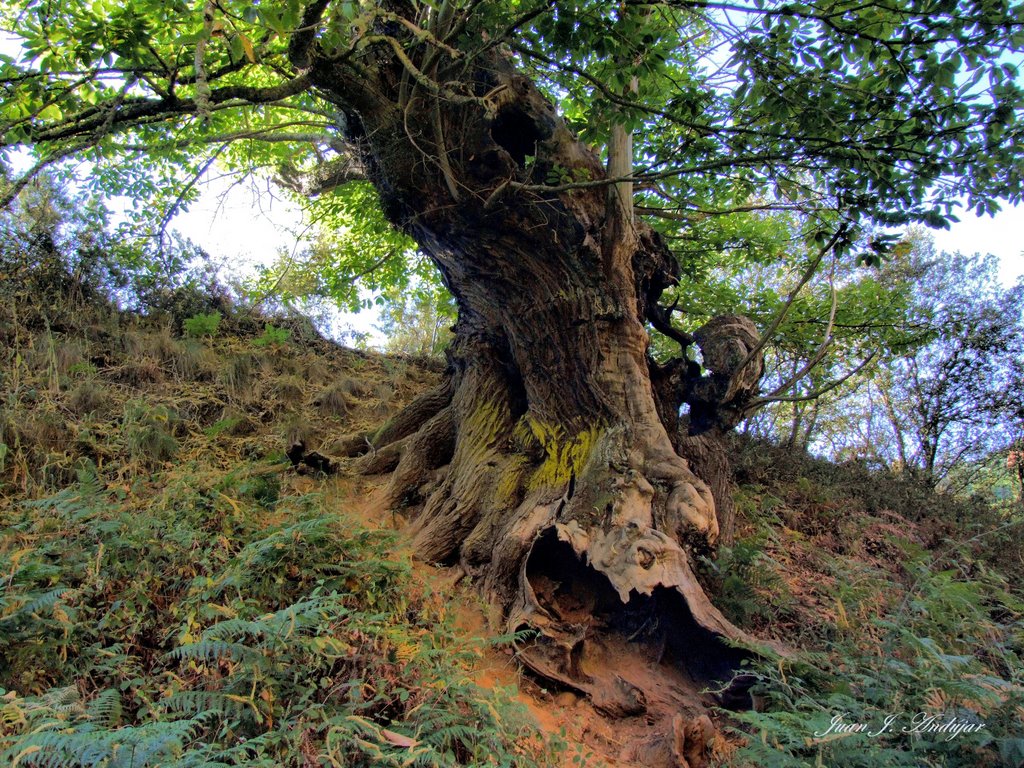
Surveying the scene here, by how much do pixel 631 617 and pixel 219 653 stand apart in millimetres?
2543

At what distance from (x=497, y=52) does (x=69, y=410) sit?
5281mm

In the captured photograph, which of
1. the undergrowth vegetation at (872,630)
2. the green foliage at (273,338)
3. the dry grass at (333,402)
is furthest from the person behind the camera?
the green foliage at (273,338)

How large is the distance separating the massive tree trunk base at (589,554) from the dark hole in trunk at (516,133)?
2.43 metres

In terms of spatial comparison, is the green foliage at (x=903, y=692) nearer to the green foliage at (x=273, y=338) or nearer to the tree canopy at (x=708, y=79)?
the tree canopy at (x=708, y=79)

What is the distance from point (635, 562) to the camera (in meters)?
3.85

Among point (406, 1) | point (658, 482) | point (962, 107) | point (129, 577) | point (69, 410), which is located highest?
point (406, 1)

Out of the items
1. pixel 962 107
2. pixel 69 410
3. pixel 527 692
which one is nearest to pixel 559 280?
pixel 962 107

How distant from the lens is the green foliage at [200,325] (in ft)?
26.2

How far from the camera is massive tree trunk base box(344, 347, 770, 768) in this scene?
359 cm

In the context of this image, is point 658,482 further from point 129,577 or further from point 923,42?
point 129,577

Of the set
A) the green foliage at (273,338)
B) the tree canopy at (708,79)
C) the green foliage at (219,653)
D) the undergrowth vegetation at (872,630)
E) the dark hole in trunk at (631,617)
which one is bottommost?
the green foliage at (219,653)
